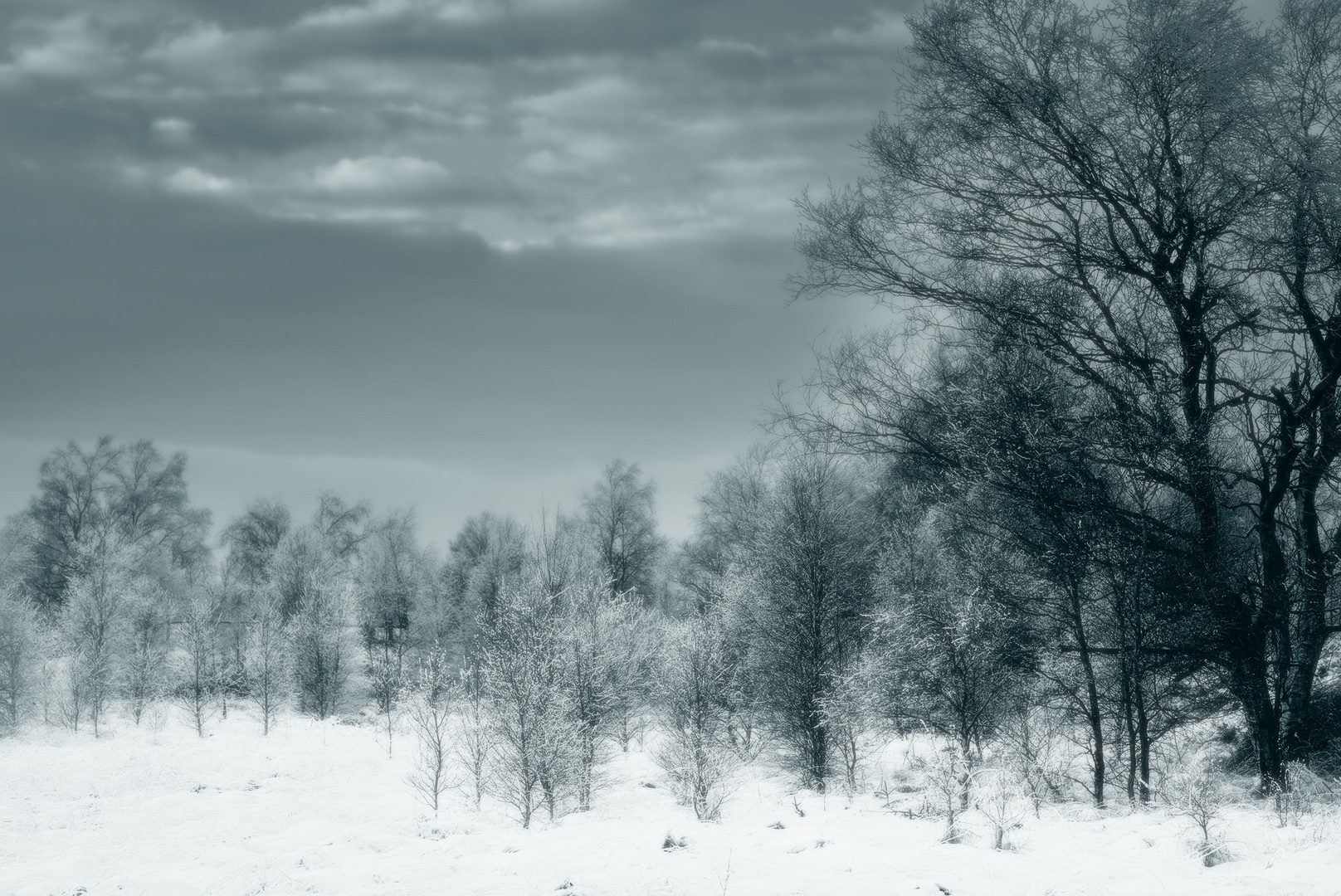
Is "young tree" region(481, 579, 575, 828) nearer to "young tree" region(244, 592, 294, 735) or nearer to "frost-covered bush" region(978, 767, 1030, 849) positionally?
"frost-covered bush" region(978, 767, 1030, 849)

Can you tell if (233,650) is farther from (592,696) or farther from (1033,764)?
(1033,764)

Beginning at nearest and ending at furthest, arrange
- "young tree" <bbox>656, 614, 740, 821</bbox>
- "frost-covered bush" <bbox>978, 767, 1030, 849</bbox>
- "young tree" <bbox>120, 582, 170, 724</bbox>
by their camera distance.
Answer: "frost-covered bush" <bbox>978, 767, 1030, 849</bbox> → "young tree" <bbox>656, 614, 740, 821</bbox> → "young tree" <bbox>120, 582, 170, 724</bbox>

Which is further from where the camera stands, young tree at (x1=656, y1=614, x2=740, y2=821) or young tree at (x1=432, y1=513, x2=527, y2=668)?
young tree at (x1=432, y1=513, x2=527, y2=668)

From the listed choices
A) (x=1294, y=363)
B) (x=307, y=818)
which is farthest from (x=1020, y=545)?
(x=307, y=818)

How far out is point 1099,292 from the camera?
10.3 meters

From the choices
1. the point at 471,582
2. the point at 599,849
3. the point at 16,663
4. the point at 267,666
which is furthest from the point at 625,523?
the point at 599,849

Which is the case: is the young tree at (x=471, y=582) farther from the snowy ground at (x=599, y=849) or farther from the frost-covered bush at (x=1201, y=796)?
the frost-covered bush at (x=1201, y=796)

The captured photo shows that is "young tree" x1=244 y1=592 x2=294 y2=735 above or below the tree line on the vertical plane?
below

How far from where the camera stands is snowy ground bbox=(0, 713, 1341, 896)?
24.0ft

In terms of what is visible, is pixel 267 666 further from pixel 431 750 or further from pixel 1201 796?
pixel 1201 796

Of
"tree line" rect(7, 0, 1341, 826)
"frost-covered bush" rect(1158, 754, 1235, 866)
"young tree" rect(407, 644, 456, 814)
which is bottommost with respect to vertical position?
"young tree" rect(407, 644, 456, 814)

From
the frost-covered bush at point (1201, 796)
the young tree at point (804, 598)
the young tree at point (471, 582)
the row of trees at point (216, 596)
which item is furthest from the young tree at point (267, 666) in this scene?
the frost-covered bush at point (1201, 796)

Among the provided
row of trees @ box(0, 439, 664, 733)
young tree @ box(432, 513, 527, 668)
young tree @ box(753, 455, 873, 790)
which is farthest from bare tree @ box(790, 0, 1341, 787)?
young tree @ box(432, 513, 527, 668)

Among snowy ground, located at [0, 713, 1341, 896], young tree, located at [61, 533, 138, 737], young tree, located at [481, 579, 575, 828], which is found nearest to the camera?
snowy ground, located at [0, 713, 1341, 896]
